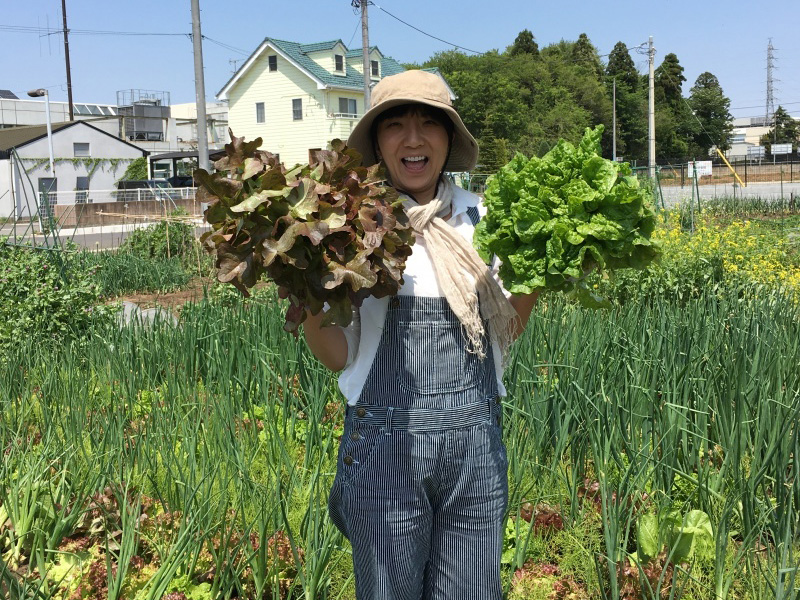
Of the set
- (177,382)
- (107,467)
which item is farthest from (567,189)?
(177,382)

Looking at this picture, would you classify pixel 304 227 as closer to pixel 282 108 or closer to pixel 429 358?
pixel 429 358

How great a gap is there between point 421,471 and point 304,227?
0.60 m

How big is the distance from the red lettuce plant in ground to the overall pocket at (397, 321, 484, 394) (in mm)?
224

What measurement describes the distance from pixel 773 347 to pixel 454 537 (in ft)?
6.88

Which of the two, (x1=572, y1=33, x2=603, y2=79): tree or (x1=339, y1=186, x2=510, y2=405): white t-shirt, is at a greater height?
(x1=572, y1=33, x2=603, y2=79): tree

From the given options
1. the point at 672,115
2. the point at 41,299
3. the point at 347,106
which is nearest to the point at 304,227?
the point at 41,299

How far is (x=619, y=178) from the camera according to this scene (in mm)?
1512

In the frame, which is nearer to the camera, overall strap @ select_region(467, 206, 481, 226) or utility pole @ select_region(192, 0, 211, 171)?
overall strap @ select_region(467, 206, 481, 226)

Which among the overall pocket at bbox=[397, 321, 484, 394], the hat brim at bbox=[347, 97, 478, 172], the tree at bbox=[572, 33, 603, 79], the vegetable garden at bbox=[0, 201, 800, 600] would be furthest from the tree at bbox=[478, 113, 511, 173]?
the overall pocket at bbox=[397, 321, 484, 394]

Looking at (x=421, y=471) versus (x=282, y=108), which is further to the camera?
(x=282, y=108)

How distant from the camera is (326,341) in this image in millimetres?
1616

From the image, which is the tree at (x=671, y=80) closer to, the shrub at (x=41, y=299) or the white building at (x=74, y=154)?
the white building at (x=74, y=154)

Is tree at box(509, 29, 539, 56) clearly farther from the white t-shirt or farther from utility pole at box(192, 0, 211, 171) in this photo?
the white t-shirt

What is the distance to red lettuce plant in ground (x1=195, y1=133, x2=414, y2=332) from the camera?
135cm
